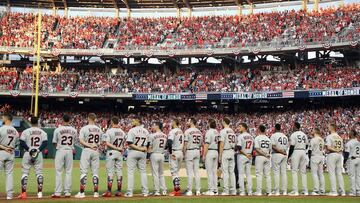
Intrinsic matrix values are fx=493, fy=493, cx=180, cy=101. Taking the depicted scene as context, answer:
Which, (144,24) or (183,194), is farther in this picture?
(144,24)

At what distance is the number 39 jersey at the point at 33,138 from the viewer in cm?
1292

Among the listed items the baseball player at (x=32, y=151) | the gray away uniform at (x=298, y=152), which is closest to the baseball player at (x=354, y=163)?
the gray away uniform at (x=298, y=152)

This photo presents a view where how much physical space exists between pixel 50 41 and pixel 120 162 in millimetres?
37993

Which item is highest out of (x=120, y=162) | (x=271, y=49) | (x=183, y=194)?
(x=271, y=49)

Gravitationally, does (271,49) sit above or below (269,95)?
above

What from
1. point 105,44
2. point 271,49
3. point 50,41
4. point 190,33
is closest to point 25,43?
point 50,41

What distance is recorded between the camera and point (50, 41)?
49.2m

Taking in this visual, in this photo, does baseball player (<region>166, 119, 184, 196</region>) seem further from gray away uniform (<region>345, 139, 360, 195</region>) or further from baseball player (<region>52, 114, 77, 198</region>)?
gray away uniform (<region>345, 139, 360, 195</region>)

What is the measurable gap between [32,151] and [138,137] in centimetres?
285

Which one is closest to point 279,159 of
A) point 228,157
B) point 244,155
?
point 244,155

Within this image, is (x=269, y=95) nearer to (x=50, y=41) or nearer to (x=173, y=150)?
(x=50, y=41)

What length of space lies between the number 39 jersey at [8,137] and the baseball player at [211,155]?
525 centimetres

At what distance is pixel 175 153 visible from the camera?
46.6ft

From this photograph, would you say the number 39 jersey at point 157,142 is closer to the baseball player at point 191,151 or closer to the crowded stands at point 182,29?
the baseball player at point 191,151
